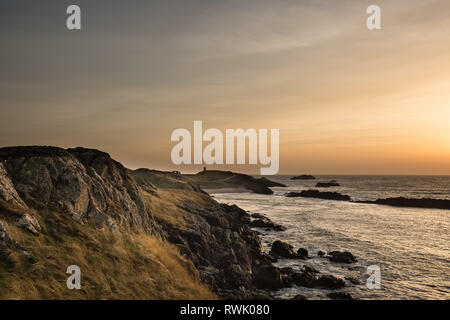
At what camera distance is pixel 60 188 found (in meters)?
16.9

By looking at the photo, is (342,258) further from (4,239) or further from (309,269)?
(4,239)

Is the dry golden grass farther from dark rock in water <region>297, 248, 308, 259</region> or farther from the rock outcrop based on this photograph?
dark rock in water <region>297, 248, 308, 259</region>

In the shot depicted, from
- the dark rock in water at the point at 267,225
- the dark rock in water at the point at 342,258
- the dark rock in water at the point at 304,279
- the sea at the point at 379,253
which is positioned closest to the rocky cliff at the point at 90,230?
the dark rock in water at the point at 304,279

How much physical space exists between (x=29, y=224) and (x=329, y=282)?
21.4 m

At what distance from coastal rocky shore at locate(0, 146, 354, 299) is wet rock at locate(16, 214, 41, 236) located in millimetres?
39

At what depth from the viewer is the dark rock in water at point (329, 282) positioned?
2339 centimetres

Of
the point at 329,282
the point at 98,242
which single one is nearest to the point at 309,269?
the point at 329,282

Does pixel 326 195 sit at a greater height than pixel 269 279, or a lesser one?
lesser

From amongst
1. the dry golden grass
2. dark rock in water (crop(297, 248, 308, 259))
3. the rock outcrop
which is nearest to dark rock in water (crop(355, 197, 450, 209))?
dark rock in water (crop(297, 248, 308, 259))

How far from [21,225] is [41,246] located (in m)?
1.41

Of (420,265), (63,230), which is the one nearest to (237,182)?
(420,265)

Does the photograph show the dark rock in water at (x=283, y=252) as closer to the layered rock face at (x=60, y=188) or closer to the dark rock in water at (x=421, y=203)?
the layered rock face at (x=60, y=188)
